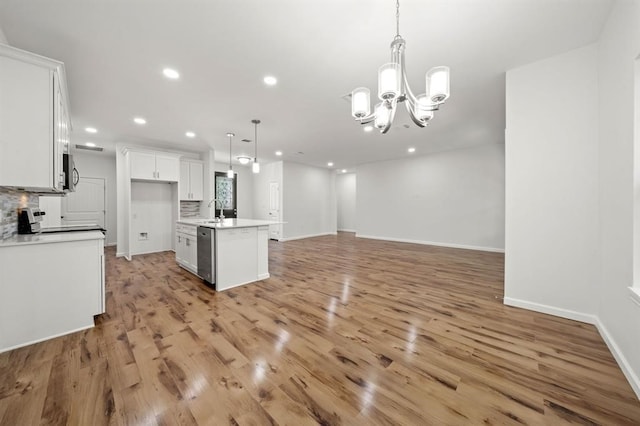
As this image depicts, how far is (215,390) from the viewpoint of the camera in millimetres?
1562

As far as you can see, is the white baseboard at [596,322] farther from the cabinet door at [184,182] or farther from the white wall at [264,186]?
the cabinet door at [184,182]

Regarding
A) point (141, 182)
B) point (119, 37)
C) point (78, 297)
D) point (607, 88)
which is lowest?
point (78, 297)

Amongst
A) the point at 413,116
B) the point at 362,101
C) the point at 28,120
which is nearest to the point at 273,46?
the point at 362,101

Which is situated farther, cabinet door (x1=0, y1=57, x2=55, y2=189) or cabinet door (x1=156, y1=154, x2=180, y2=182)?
cabinet door (x1=156, y1=154, x2=180, y2=182)

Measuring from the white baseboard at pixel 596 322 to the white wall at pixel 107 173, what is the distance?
366 inches

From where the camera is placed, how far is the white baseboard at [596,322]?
1604 mm

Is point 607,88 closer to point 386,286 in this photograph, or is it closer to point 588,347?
point 588,347

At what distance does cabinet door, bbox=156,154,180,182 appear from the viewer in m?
5.74

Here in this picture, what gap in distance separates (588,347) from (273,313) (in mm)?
2900

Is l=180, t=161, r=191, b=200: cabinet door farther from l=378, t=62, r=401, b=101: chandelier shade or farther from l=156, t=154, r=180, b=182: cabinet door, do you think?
l=378, t=62, r=401, b=101: chandelier shade

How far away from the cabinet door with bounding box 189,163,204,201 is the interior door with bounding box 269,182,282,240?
8.10 feet

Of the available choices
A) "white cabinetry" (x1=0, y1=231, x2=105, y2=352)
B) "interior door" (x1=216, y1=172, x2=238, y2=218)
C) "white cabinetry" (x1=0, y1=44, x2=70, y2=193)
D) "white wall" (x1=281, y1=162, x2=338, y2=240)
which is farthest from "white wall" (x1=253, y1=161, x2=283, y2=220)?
"white cabinetry" (x1=0, y1=44, x2=70, y2=193)

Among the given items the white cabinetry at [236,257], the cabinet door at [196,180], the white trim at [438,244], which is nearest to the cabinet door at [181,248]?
the white cabinetry at [236,257]

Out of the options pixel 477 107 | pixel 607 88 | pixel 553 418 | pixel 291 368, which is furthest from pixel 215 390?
pixel 477 107
